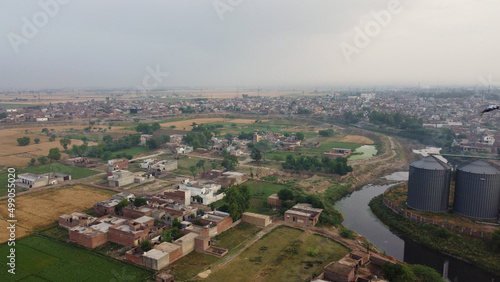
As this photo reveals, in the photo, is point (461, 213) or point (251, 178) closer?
point (461, 213)

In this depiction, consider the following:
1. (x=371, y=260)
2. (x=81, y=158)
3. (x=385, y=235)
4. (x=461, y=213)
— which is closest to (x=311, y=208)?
(x=385, y=235)

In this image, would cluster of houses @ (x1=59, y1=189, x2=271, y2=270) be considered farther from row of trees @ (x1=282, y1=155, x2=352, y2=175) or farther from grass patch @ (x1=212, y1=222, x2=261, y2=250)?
row of trees @ (x1=282, y1=155, x2=352, y2=175)

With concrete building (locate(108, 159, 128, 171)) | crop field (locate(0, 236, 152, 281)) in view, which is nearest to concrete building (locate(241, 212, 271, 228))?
crop field (locate(0, 236, 152, 281))

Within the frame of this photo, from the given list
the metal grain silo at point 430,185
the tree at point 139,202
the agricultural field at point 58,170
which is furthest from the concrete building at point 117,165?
the metal grain silo at point 430,185

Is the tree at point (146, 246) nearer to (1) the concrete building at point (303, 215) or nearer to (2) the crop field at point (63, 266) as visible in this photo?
(2) the crop field at point (63, 266)

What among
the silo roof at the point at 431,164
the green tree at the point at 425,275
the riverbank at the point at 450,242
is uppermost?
the silo roof at the point at 431,164

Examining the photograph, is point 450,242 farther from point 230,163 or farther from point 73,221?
point 73,221

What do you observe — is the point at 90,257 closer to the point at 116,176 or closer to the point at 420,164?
the point at 116,176
